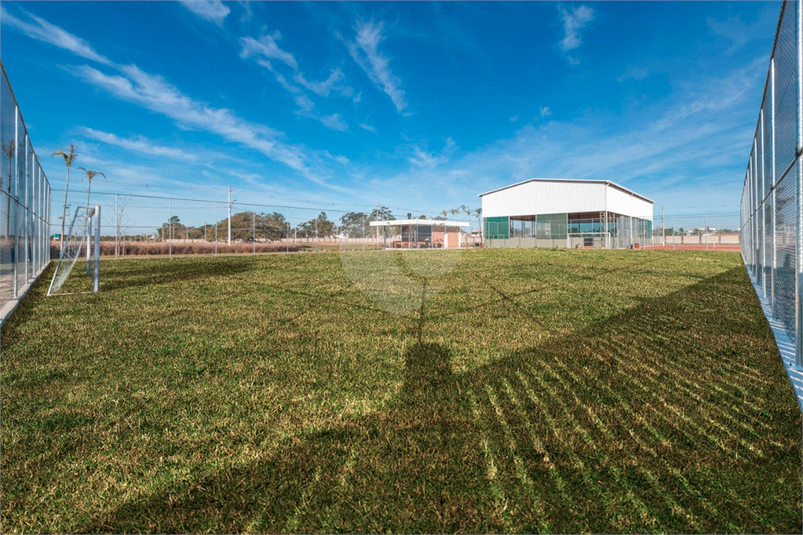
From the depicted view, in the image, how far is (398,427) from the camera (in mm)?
2148

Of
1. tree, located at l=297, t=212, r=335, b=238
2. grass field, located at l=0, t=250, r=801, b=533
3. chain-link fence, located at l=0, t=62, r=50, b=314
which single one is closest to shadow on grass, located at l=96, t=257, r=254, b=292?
chain-link fence, located at l=0, t=62, r=50, b=314

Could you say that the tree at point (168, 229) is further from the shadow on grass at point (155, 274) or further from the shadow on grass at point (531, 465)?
the shadow on grass at point (531, 465)

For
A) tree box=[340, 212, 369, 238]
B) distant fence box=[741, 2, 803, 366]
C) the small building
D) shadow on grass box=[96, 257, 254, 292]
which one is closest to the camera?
distant fence box=[741, 2, 803, 366]

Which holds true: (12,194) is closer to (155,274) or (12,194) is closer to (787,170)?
(155,274)

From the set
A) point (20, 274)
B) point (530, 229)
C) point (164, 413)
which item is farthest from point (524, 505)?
point (530, 229)

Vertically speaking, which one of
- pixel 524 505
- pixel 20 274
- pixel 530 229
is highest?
pixel 530 229

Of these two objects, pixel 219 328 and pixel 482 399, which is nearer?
pixel 482 399

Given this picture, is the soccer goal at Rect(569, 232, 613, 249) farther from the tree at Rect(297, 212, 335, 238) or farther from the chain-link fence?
the chain-link fence

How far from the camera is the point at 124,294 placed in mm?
7004

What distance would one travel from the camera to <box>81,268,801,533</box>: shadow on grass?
1.45m

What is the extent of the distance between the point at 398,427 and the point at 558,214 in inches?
1323

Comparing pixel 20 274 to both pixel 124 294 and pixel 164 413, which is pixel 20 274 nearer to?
pixel 124 294

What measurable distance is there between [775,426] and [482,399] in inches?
62.9

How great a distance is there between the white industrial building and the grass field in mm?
28881
